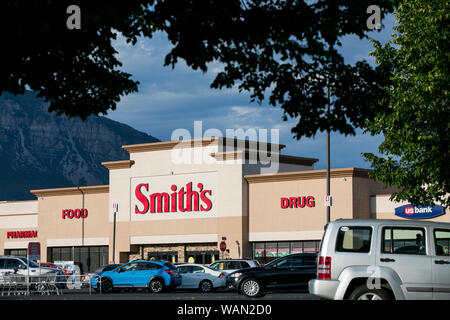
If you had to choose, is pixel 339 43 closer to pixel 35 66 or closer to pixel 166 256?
pixel 35 66

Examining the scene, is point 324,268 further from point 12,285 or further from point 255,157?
point 255,157

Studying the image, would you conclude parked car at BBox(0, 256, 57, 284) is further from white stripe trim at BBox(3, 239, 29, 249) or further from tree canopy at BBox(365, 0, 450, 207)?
white stripe trim at BBox(3, 239, 29, 249)

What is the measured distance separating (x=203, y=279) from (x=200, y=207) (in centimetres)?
2155

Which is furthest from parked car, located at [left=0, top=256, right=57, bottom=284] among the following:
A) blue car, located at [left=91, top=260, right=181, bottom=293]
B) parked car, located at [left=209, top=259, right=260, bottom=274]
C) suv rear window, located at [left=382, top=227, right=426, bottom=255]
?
suv rear window, located at [left=382, top=227, right=426, bottom=255]

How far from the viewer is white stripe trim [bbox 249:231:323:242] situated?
50750 mm

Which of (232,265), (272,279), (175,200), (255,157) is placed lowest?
(272,279)

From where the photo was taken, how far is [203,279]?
34.6 meters

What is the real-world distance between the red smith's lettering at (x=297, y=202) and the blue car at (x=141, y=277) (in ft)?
61.5

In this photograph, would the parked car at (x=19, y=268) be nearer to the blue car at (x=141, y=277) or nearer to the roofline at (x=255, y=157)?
the blue car at (x=141, y=277)

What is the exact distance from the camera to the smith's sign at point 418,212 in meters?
46.2

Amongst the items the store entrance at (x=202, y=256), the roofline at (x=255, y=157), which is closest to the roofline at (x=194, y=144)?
the roofline at (x=255, y=157)

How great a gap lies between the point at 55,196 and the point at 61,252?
492 cm

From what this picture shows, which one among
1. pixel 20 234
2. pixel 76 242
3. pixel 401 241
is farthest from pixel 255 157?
pixel 401 241
